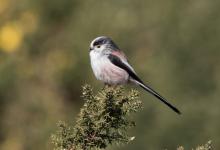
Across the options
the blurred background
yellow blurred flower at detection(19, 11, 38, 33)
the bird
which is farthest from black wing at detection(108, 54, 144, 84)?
yellow blurred flower at detection(19, 11, 38, 33)

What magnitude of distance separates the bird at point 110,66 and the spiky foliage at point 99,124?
8.06ft

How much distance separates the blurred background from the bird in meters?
5.00

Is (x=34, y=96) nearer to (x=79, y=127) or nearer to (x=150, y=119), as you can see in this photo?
Answer: (x=150, y=119)

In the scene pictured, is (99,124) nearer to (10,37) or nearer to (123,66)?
(123,66)

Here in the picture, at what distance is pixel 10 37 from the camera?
569 inches

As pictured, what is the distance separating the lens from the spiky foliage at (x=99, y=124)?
13.1ft

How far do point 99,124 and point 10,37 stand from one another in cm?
1060

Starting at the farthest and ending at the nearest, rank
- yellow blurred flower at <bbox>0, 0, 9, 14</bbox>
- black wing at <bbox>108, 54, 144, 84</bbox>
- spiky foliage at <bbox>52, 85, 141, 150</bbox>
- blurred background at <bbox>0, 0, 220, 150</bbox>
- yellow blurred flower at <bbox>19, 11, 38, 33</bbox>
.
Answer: yellow blurred flower at <bbox>0, 0, 9, 14</bbox> < yellow blurred flower at <bbox>19, 11, 38, 33</bbox> < blurred background at <bbox>0, 0, 220, 150</bbox> < black wing at <bbox>108, 54, 144, 84</bbox> < spiky foliage at <bbox>52, 85, 141, 150</bbox>

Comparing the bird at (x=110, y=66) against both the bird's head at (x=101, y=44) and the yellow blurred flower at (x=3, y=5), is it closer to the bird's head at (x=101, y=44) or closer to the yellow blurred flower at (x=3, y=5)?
the bird's head at (x=101, y=44)

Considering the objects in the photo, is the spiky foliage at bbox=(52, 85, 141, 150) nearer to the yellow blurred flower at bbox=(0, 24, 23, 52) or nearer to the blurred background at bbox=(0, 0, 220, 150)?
the blurred background at bbox=(0, 0, 220, 150)

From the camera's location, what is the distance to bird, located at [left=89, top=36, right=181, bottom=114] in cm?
691

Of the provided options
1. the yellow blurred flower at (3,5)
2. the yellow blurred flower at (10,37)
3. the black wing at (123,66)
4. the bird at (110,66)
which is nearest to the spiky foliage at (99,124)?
the bird at (110,66)

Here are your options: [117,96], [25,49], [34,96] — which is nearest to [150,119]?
[34,96]

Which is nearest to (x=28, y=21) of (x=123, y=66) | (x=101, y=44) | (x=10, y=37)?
(x=10, y=37)
